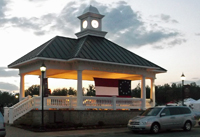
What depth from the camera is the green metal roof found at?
84.8 ft

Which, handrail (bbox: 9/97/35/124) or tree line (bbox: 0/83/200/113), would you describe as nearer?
handrail (bbox: 9/97/35/124)

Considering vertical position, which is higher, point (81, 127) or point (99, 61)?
point (99, 61)

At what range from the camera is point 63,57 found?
26.0m

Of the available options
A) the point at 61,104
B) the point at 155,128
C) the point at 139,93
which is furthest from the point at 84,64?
the point at 139,93

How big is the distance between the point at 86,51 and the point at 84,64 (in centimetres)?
139

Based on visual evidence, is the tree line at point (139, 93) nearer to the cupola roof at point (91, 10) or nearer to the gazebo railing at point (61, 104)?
the cupola roof at point (91, 10)

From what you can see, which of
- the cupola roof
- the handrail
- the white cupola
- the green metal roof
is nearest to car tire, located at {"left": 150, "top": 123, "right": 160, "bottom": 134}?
the green metal roof

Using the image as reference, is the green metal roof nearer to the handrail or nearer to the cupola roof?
the cupola roof

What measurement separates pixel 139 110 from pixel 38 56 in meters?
11.4

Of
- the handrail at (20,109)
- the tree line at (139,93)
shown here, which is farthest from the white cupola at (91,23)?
the tree line at (139,93)

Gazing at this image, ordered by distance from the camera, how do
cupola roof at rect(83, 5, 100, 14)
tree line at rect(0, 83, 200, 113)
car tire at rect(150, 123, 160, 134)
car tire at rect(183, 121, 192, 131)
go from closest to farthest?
car tire at rect(150, 123, 160, 134), car tire at rect(183, 121, 192, 131), cupola roof at rect(83, 5, 100, 14), tree line at rect(0, 83, 200, 113)

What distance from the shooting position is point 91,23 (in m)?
31.9

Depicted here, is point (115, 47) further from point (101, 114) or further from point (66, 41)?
point (101, 114)

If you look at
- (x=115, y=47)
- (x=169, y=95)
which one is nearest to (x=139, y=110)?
(x=115, y=47)
